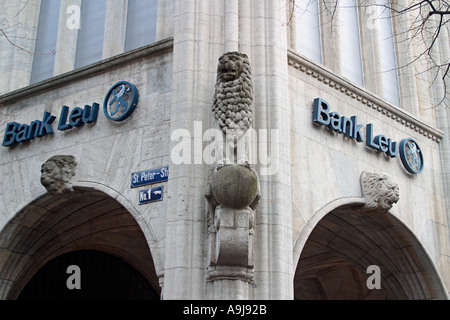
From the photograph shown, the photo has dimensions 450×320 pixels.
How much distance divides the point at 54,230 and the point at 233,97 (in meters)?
5.86

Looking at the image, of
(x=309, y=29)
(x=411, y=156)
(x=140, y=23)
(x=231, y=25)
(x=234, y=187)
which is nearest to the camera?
(x=234, y=187)

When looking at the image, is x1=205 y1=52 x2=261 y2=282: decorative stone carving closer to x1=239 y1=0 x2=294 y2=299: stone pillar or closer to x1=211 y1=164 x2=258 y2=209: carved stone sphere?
x1=211 y1=164 x2=258 y2=209: carved stone sphere

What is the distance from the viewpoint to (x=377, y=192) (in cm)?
1543

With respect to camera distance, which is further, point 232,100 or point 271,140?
point 271,140

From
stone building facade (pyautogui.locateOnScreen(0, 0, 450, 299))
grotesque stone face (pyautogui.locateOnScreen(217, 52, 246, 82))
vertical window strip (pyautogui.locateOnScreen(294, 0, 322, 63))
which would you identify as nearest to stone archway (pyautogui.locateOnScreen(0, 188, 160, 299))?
stone building facade (pyautogui.locateOnScreen(0, 0, 450, 299))

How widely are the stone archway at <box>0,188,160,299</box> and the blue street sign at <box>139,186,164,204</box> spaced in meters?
1.20

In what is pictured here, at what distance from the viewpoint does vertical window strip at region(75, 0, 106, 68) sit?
16.7 meters

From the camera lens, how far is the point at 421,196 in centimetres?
1711

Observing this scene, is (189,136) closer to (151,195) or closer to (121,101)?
(151,195)

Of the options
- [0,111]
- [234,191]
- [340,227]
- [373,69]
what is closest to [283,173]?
[234,191]

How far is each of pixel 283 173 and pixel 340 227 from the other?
443 centimetres

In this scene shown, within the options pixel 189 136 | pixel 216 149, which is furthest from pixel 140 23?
pixel 216 149

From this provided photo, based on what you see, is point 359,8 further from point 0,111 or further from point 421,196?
point 0,111
